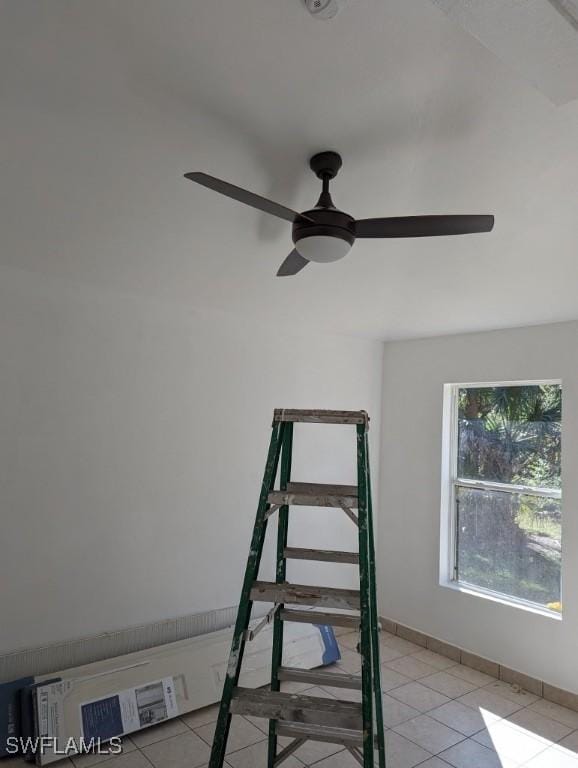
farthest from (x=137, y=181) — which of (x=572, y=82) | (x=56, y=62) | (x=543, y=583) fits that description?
(x=543, y=583)

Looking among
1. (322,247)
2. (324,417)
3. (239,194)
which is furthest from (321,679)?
(239,194)

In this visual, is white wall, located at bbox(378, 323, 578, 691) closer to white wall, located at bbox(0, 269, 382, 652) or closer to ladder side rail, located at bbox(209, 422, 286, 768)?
white wall, located at bbox(0, 269, 382, 652)

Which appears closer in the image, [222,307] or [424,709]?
[424,709]

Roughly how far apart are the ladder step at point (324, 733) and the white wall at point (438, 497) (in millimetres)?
2006

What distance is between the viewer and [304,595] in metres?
1.89

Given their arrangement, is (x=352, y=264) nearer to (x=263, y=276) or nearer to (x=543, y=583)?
(x=263, y=276)

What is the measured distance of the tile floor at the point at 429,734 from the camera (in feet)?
8.22

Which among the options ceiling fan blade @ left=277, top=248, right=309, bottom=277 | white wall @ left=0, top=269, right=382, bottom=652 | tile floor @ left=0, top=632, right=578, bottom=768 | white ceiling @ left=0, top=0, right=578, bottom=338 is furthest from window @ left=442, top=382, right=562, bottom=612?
ceiling fan blade @ left=277, top=248, right=309, bottom=277

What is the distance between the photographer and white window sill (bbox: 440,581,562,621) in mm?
3330

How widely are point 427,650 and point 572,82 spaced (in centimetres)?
384

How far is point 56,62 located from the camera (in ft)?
5.22

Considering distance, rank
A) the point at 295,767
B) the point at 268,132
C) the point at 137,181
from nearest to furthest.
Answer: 1. the point at 268,132
2. the point at 137,181
3. the point at 295,767

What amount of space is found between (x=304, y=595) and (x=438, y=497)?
7.96 ft

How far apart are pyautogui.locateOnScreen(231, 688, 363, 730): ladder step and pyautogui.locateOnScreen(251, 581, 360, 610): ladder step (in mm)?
326
